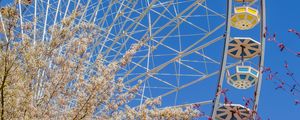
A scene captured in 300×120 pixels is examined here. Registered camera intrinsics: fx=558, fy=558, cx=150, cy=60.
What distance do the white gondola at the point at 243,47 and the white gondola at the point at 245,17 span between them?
396 mm

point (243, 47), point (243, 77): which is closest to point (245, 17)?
point (243, 47)

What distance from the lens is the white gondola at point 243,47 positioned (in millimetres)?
15641

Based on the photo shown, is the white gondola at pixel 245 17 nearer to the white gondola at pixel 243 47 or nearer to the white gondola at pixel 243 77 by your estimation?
the white gondola at pixel 243 47

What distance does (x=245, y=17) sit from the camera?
50.4 feet

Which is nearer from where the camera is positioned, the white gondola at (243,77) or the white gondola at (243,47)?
the white gondola at (243,77)

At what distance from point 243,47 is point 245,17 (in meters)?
0.91

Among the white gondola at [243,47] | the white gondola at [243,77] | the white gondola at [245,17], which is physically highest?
the white gondola at [245,17]

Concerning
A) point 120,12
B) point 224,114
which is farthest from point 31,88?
point 120,12

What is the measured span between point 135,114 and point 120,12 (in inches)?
494

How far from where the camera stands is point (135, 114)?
22.5 ft

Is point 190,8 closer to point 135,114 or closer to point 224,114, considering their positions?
point 224,114

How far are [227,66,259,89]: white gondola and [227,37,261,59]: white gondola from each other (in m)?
0.49

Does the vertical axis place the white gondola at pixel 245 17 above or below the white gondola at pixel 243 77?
above

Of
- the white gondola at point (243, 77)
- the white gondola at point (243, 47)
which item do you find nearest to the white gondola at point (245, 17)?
the white gondola at point (243, 47)
